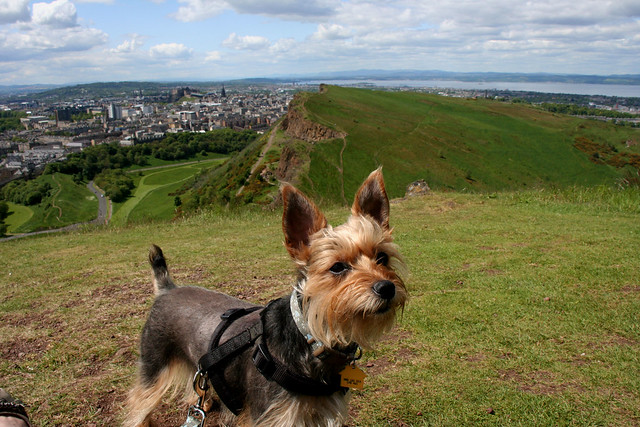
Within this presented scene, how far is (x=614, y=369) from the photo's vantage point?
469 centimetres

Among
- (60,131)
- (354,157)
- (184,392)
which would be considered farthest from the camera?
(60,131)

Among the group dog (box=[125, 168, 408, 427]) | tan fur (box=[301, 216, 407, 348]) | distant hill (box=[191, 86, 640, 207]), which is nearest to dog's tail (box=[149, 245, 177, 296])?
dog (box=[125, 168, 408, 427])

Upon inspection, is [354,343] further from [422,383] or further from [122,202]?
[122,202]

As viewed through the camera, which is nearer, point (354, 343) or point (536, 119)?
point (354, 343)

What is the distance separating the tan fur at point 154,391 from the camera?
384 cm

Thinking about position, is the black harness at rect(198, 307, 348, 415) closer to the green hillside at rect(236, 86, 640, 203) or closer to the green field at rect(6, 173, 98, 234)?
the green hillside at rect(236, 86, 640, 203)

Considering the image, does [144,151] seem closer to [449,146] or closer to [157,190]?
[157,190]

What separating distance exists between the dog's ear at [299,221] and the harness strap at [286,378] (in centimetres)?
72

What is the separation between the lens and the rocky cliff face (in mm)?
84625

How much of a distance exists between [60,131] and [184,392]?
231 meters

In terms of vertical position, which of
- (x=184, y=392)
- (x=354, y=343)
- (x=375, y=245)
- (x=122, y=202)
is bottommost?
(x=122, y=202)

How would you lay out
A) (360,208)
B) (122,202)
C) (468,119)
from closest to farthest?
(360,208)
(122,202)
(468,119)


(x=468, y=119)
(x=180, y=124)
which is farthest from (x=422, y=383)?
(x=180, y=124)

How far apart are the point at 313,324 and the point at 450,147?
9261 centimetres
